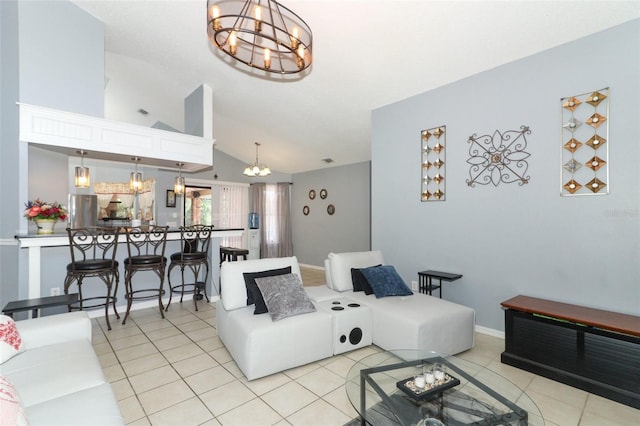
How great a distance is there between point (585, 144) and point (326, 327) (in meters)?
2.86

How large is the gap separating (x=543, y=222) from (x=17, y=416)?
3.75m

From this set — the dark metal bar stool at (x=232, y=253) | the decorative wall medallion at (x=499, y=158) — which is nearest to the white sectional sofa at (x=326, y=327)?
the decorative wall medallion at (x=499, y=158)

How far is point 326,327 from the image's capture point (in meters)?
2.56

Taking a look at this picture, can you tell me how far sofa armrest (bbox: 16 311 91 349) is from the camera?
1.94 metres

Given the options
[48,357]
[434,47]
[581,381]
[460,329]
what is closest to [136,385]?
[48,357]

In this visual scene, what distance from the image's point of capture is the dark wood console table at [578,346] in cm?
204

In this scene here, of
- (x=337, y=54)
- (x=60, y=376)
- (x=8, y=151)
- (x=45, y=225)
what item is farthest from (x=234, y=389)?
(x=8, y=151)

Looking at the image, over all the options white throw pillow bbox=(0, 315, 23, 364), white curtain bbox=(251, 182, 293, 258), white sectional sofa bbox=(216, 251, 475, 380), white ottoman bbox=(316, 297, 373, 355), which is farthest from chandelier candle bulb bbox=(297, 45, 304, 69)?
white curtain bbox=(251, 182, 293, 258)

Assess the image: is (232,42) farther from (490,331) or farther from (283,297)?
(490,331)

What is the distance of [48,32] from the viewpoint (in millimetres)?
3283

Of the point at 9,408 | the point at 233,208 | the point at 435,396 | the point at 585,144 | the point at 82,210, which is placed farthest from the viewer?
the point at 233,208

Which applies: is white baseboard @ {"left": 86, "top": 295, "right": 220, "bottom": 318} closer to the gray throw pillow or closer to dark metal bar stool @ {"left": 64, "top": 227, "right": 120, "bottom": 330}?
dark metal bar stool @ {"left": 64, "top": 227, "right": 120, "bottom": 330}

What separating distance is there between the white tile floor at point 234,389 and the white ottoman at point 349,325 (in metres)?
0.09

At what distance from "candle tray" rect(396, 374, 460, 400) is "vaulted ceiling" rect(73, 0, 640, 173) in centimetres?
298
